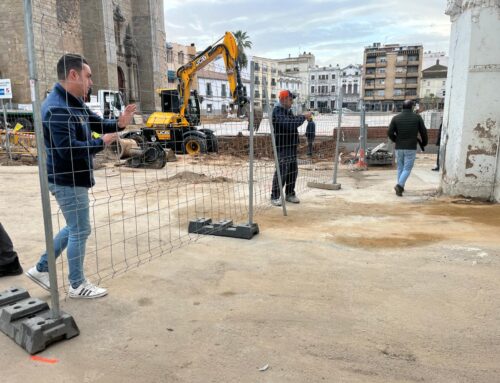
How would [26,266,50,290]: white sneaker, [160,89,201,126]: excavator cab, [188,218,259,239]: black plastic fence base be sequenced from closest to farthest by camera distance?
[26,266,50,290]: white sneaker
[188,218,259,239]: black plastic fence base
[160,89,201,126]: excavator cab

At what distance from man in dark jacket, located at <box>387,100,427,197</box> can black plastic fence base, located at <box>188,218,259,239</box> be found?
3.82m

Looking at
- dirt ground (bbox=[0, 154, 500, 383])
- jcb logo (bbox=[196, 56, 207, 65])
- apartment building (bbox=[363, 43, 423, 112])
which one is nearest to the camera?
dirt ground (bbox=[0, 154, 500, 383])

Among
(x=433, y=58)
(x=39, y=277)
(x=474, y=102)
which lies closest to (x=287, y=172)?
(x=474, y=102)

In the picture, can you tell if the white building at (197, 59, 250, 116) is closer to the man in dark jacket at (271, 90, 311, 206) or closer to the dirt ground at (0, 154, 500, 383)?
the man in dark jacket at (271, 90, 311, 206)

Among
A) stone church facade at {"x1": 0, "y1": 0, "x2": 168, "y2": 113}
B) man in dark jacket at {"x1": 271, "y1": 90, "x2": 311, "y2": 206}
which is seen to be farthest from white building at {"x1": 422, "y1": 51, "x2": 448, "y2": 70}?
man in dark jacket at {"x1": 271, "y1": 90, "x2": 311, "y2": 206}

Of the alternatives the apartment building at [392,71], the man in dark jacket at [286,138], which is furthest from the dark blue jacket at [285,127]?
the apartment building at [392,71]

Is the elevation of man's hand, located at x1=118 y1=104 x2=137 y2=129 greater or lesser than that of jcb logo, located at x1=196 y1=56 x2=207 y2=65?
lesser

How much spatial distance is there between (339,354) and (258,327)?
593mm

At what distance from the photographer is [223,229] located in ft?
16.2

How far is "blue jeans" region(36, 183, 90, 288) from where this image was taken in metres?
2.96

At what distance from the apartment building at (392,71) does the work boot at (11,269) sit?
84580 millimetres

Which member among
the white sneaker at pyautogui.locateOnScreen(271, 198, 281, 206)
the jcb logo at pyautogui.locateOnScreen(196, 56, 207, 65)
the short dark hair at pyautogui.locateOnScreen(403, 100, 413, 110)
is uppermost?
the jcb logo at pyautogui.locateOnScreen(196, 56, 207, 65)

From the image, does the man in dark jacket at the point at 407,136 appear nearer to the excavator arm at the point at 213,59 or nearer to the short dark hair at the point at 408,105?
the short dark hair at the point at 408,105

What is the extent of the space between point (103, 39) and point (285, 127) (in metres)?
22.8
